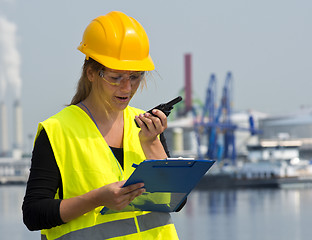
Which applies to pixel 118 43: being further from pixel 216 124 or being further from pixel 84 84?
pixel 216 124

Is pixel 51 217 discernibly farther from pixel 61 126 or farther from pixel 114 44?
pixel 114 44

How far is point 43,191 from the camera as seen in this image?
1026mm

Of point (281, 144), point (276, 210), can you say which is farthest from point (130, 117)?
point (281, 144)

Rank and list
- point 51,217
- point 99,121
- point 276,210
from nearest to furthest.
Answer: point 51,217, point 99,121, point 276,210

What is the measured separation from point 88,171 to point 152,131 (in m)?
0.12

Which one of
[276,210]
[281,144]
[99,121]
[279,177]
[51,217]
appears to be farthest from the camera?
[281,144]

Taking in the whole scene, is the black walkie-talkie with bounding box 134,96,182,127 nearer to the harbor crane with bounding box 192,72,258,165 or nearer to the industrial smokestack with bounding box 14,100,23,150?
the harbor crane with bounding box 192,72,258,165

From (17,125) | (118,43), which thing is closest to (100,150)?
(118,43)

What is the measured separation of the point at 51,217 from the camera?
3.32ft

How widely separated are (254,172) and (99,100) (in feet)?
144

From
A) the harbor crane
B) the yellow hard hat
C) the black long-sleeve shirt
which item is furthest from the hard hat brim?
the harbor crane

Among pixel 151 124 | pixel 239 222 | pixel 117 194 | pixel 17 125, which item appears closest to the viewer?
pixel 117 194

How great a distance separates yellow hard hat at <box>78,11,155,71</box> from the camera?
1.08 m

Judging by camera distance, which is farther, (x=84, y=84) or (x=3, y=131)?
(x=3, y=131)
